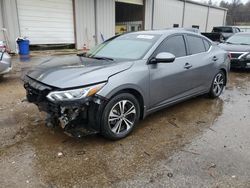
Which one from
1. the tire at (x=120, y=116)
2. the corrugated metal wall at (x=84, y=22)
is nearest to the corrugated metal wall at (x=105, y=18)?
the corrugated metal wall at (x=84, y=22)

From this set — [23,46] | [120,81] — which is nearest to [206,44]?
[120,81]

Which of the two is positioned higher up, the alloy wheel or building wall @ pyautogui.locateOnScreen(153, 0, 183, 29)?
building wall @ pyautogui.locateOnScreen(153, 0, 183, 29)

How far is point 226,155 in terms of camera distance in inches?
123

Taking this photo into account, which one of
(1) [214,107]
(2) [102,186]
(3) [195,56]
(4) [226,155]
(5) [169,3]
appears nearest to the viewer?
(2) [102,186]

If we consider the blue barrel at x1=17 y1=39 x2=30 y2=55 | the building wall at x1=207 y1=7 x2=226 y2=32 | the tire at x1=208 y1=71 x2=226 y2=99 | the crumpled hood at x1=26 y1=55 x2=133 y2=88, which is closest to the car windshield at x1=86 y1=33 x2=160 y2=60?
the crumpled hood at x1=26 y1=55 x2=133 y2=88

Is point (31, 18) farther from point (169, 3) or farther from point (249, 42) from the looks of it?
point (169, 3)

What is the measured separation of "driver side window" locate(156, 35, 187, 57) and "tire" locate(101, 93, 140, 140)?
1.04 m

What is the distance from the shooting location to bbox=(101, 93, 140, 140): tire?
10.6ft

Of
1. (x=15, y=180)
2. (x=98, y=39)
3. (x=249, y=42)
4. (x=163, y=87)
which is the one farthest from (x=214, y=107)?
(x=98, y=39)

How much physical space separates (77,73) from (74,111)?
52cm

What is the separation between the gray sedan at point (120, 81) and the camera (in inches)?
119

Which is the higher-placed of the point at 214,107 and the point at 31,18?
the point at 31,18

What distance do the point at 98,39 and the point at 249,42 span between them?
8.58m

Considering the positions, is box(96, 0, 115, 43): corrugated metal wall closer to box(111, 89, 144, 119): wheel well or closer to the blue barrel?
the blue barrel
